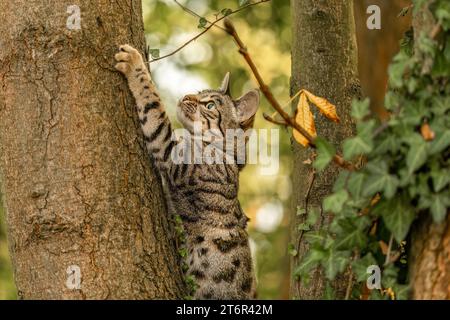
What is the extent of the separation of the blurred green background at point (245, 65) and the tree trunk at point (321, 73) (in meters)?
5.54

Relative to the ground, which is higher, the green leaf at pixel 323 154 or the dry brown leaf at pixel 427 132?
the dry brown leaf at pixel 427 132

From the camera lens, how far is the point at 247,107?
6.41 metres

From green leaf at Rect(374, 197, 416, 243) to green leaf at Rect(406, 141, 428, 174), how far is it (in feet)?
0.83

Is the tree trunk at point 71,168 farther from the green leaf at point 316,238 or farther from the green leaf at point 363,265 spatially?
the green leaf at point 363,265

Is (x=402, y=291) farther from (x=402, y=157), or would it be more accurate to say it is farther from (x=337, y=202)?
(x=402, y=157)

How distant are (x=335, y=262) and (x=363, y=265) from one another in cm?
15

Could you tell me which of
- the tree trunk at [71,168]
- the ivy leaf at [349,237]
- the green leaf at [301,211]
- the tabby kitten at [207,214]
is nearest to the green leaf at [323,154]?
the ivy leaf at [349,237]

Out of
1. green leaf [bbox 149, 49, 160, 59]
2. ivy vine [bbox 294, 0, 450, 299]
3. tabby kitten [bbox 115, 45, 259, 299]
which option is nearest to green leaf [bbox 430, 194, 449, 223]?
ivy vine [bbox 294, 0, 450, 299]

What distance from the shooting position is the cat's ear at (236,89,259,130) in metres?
6.38

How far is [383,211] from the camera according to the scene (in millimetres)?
3648

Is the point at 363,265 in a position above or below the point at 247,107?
below

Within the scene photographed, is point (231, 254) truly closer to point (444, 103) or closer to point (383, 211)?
point (383, 211)

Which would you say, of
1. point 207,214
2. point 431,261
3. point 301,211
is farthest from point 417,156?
point 207,214

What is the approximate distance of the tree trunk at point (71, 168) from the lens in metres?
4.11
